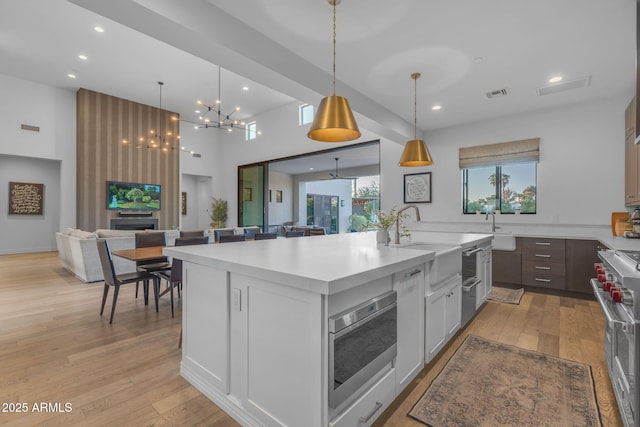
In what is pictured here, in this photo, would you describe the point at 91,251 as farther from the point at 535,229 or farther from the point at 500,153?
the point at 535,229

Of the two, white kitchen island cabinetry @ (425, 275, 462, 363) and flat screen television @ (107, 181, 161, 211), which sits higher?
flat screen television @ (107, 181, 161, 211)

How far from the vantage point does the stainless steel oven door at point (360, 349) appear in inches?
50.1

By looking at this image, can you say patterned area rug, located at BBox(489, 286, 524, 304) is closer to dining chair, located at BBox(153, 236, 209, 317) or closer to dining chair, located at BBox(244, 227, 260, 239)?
dining chair, located at BBox(244, 227, 260, 239)

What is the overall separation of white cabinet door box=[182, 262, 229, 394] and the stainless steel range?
198cm

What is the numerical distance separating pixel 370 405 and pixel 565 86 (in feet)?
14.5

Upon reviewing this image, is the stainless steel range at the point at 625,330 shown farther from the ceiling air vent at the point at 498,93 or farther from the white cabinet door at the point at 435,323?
the ceiling air vent at the point at 498,93

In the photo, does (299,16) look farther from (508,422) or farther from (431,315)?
(508,422)

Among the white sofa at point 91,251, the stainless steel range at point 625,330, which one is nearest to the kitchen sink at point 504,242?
the stainless steel range at point 625,330

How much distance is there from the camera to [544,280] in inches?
164

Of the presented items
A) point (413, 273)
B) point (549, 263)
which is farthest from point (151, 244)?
point (549, 263)

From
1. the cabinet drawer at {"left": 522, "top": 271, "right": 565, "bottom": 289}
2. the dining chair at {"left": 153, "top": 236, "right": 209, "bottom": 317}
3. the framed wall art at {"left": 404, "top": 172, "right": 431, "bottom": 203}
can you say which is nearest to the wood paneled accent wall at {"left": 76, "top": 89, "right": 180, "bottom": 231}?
the dining chair at {"left": 153, "top": 236, "right": 209, "bottom": 317}

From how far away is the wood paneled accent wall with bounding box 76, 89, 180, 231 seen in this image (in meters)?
7.44

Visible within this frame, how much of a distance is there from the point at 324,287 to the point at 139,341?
2318 mm

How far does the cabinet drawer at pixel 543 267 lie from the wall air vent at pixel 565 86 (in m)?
2.26
